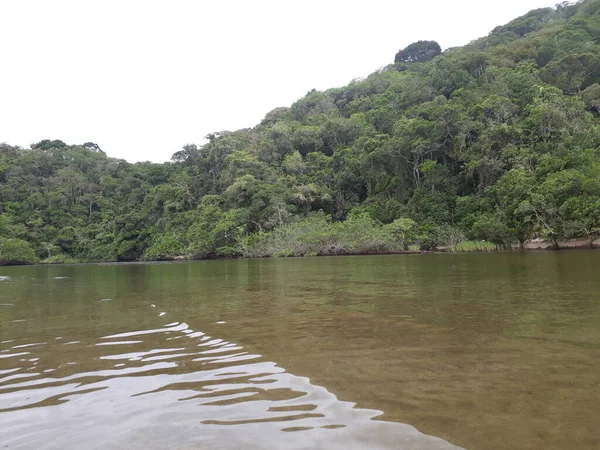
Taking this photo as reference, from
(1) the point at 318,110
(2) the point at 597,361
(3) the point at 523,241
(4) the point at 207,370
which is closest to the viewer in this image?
(2) the point at 597,361

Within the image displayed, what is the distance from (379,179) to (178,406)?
44.3 metres

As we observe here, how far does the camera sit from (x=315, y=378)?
326 centimetres

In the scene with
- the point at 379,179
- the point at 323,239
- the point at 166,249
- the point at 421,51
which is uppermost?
the point at 421,51

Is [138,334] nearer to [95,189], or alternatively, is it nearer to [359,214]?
[359,214]

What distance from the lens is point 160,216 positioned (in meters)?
56.6

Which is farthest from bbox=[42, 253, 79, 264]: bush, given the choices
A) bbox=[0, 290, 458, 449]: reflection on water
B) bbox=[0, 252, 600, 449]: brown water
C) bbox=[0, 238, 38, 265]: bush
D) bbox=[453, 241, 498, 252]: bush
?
bbox=[0, 290, 458, 449]: reflection on water

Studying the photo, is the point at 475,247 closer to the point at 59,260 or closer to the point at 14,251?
the point at 14,251

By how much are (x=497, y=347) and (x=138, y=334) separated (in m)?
4.25

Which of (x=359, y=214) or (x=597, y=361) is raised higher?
(x=359, y=214)

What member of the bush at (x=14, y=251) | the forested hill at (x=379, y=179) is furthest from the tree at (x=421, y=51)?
the bush at (x=14, y=251)

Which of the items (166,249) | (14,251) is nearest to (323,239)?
(166,249)

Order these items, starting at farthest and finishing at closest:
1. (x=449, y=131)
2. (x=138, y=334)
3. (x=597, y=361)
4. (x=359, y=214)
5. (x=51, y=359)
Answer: (x=359, y=214) → (x=449, y=131) → (x=138, y=334) → (x=51, y=359) → (x=597, y=361)

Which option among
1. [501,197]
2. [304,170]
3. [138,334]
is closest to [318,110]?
[304,170]

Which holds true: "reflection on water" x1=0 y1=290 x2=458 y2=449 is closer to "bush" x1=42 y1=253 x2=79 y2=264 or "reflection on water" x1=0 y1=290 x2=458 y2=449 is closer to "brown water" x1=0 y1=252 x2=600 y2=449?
"brown water" x1=0 y1=252 x2=600 y2=449
